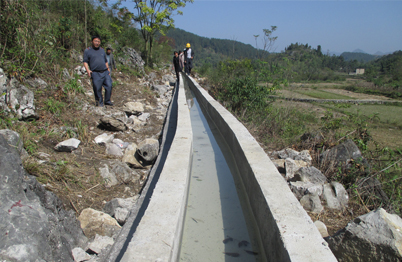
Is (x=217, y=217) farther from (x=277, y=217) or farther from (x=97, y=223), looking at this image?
(x=97, y=223)

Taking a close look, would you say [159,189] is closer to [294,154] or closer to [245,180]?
[245,180]

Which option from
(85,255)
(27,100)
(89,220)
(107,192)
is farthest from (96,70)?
(85,255)

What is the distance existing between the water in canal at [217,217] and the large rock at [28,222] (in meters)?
0.98

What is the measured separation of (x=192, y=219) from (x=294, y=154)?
238cm

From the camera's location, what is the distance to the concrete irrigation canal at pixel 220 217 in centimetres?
186

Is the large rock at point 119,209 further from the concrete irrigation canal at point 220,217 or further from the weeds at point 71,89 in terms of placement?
the weeds at point 71,89

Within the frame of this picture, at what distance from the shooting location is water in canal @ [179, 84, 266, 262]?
2.31 metres

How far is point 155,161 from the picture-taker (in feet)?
13.8

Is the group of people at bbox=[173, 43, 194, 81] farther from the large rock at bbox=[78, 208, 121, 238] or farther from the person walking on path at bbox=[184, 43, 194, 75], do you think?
the large rock at bbox=[78, 208, 121, 238]

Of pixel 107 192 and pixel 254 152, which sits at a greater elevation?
pixel 254 152

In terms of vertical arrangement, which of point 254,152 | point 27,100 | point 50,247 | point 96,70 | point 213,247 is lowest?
point 213,247

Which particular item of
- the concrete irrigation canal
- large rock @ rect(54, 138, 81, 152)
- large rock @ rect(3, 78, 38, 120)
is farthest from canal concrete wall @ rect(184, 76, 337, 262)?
large rock @ rect(3, 78, 38, 120)

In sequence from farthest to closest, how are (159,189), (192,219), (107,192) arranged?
(107,192), (192,219), (159,189)

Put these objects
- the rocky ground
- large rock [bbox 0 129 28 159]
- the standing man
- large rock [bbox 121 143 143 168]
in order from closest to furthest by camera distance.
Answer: the rocky ground, large rock [bbox 0 129 28 159], large rock [bbox 121 143 143 168], the standing man
